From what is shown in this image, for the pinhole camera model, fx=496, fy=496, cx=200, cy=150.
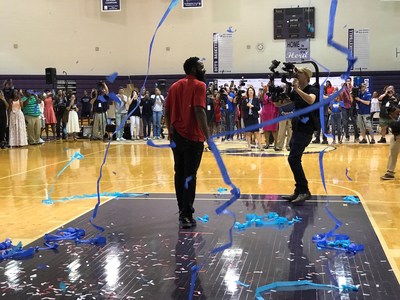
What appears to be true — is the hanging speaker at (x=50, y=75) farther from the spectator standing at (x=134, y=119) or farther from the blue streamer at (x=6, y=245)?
the blue streamer at (x=6, y=245)

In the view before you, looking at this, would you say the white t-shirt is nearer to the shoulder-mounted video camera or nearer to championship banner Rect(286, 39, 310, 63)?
championship banner Rect(286, 39, 310, 63)

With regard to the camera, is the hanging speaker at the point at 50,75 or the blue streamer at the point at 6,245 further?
the hanging speaker at the point at 50,75

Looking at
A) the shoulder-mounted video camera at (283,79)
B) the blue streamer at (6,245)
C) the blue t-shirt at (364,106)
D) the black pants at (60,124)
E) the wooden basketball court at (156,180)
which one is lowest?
the wooden basketball court at (156,180)

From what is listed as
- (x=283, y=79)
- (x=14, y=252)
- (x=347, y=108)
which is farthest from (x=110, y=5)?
(x=14, y=252)

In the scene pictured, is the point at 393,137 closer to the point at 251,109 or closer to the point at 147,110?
the point at 251,109

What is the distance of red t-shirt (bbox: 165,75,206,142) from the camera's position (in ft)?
16.1

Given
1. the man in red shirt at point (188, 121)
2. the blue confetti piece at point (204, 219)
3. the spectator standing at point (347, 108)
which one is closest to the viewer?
the man in red shirt at point (188, 121)

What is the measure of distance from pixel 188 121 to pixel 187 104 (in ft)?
0.57

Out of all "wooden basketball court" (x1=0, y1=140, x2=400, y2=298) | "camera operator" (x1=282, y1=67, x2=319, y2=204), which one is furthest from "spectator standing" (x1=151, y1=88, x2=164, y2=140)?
"camera operator" (x1=282, y1=67, x2=319, y2=204)

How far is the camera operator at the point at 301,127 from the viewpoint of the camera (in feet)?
19.5

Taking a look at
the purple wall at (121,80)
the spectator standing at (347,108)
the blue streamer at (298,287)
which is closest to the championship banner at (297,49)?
the purple wall at (121,80)

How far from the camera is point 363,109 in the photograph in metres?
15.1

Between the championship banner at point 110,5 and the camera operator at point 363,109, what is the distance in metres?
11.9

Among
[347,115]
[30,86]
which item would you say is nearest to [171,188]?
[347,115]
